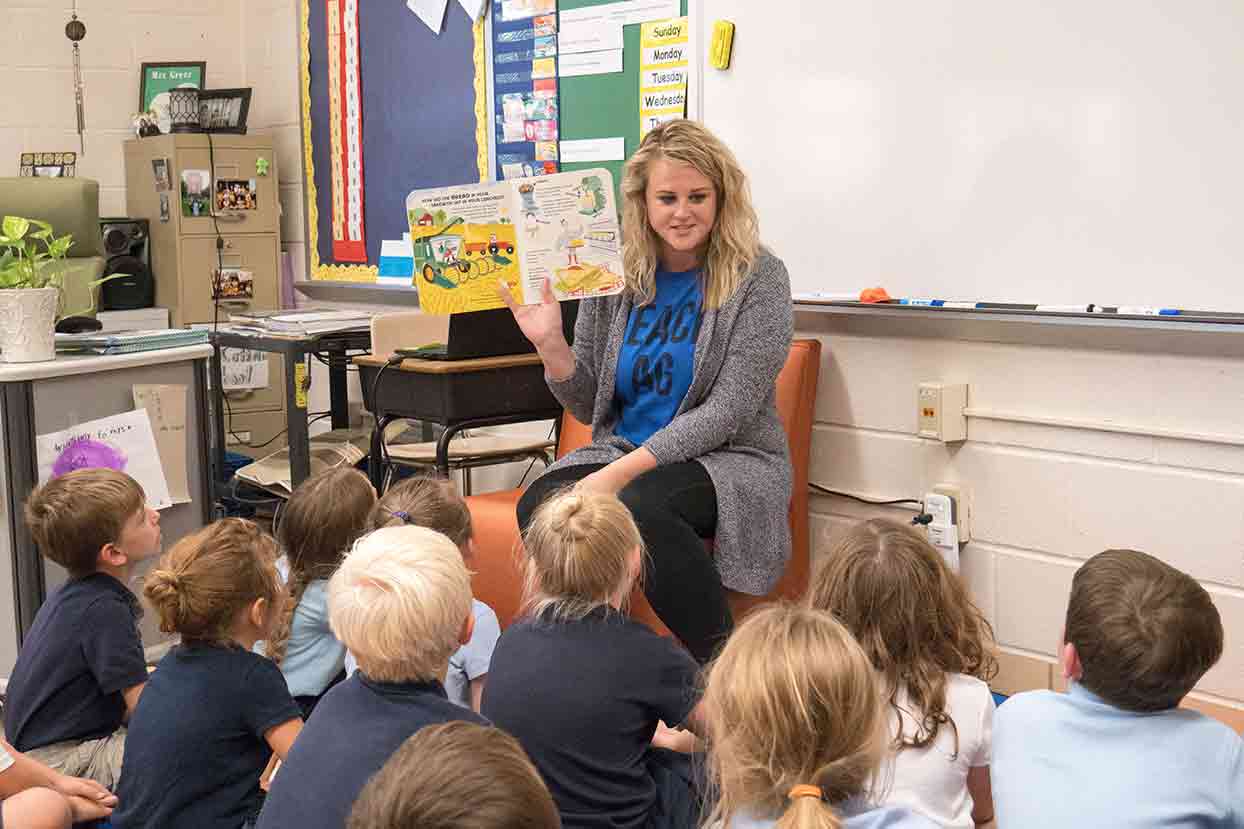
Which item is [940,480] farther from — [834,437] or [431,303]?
[431,303]

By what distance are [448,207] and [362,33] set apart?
1955 millimetres

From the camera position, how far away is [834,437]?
3.32 meters

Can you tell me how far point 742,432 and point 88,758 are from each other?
137 centimetres

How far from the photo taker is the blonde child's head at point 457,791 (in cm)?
96

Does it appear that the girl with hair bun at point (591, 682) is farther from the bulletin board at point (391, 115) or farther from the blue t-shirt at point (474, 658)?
the bulletin board at point (391, 115)

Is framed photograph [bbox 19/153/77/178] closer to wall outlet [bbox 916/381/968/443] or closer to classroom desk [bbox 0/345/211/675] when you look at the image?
classroom desk [bbox 0/345/211/675]

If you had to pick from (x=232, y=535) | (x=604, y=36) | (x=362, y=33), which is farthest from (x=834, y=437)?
(x=362, y=33)

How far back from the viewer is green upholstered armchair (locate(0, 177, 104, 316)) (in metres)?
4.47

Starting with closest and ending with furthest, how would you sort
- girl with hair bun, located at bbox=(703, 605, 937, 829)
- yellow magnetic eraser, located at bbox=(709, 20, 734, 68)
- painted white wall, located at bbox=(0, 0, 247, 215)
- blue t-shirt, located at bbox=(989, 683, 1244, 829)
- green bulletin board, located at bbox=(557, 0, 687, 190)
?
1. girl with hair bun, located at bbox=(703, 605, 937, 829)
2. blue t-shirt, located at bbox=(989, 683, 1244, 829)
3. yellow magnetic eraser, located at bbox=(709, 20, 734, 68)
4. green bulletin board, located at bbox=(557, 0, 687, 190)
5. painted white wall, located at bbox=(0, 0, 247, 215)

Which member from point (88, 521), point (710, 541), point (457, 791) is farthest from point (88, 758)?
point (457, 791)

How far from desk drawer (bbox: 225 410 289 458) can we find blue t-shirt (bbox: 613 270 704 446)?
2536mm

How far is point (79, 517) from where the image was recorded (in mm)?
2357

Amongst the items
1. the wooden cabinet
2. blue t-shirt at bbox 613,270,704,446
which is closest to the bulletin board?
the wooden cabinet

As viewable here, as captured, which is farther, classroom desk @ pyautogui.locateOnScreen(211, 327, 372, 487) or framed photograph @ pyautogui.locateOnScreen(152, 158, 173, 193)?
framed photograph @ pyautogui.locateOnScreen(152, 158, 173, 193)
